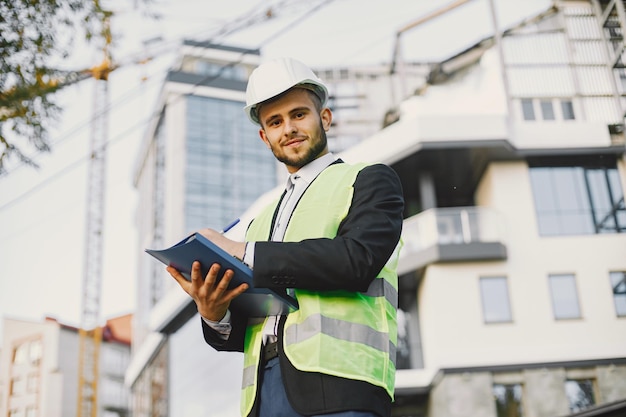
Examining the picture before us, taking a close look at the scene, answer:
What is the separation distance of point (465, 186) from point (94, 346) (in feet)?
120

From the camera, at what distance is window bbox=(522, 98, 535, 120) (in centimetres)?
2206

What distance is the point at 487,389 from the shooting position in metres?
17.8

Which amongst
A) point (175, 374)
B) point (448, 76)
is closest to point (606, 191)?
point (448, 76)

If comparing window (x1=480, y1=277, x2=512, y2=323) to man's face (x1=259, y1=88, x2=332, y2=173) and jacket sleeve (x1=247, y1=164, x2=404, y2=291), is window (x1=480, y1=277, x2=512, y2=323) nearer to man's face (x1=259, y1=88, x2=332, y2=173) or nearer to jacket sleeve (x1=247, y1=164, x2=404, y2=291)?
man's face (x1=259, y1=88, x2=332, y2=173)

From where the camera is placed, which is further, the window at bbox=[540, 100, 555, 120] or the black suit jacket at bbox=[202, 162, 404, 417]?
the window at bbox=[540, 100, 555, 120]

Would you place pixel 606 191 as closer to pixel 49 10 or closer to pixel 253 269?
pixel 49 10

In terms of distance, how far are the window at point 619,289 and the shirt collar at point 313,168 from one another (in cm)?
1806

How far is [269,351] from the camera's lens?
6.10 feet

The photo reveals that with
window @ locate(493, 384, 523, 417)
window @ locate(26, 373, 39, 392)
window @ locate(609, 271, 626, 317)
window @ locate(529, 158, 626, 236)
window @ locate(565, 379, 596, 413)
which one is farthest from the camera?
window @ locate(529, 158, 626, 236)

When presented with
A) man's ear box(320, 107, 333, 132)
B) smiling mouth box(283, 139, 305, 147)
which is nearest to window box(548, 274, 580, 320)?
man's ear box(320, 107, 333, 132)

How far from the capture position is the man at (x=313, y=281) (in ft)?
5.55

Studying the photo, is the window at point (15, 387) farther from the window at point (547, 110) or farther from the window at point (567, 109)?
the window at point (567, 109)

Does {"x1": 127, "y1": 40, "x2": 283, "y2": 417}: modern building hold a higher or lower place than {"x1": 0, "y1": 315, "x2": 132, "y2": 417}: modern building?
higher

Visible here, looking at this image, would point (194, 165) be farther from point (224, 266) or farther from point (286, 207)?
point (224, 266)
